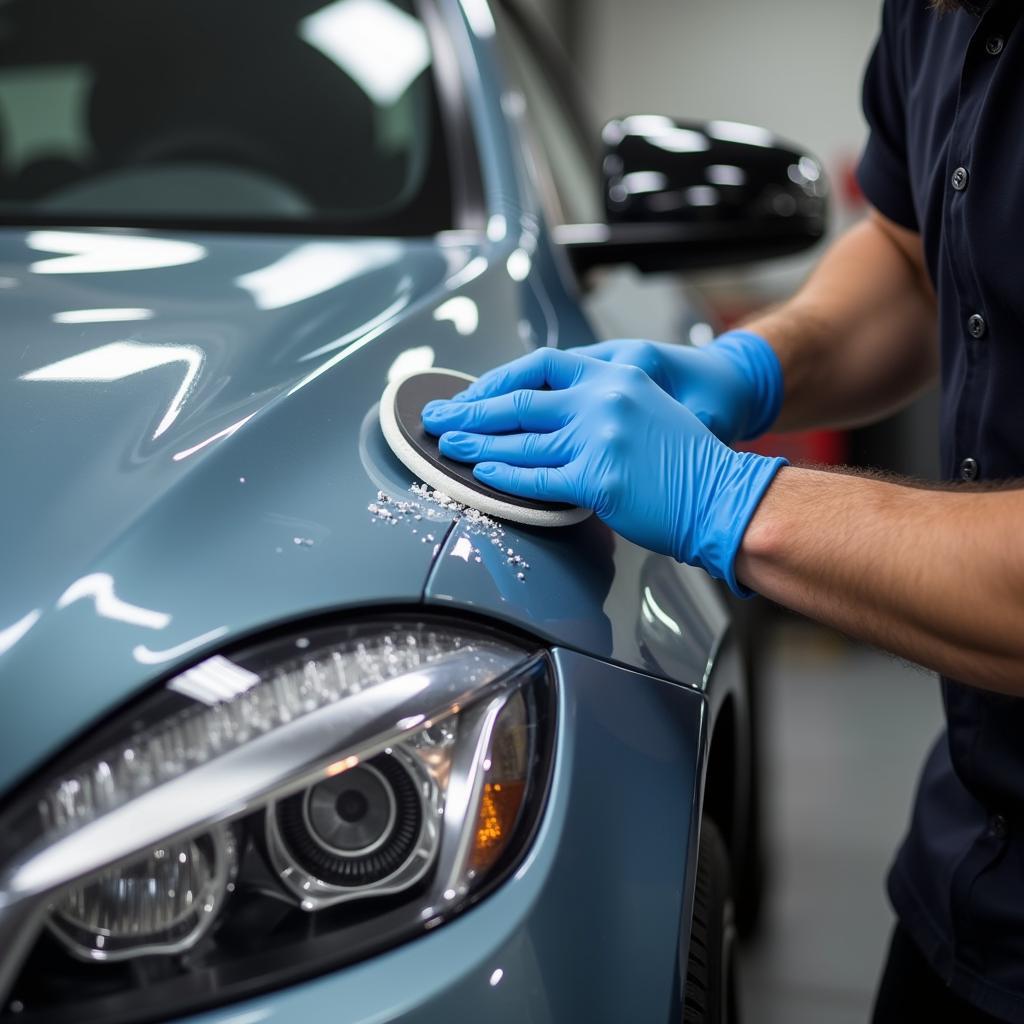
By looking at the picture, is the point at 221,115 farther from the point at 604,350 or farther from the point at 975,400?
the point at 975,400

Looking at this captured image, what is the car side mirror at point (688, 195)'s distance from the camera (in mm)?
1533

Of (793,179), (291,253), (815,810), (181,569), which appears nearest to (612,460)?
(181,569)

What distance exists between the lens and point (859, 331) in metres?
1.34

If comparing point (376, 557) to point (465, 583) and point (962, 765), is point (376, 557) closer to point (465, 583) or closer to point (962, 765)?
point (465, 583)

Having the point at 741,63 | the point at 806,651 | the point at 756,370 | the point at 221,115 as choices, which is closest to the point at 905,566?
the point at 756,370

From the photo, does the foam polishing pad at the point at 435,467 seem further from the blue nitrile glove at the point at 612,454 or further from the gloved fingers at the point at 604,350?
the gloved fingers at the point at 604,350

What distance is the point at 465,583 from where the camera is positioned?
75 centimetres

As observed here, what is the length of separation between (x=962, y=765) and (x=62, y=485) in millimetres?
757

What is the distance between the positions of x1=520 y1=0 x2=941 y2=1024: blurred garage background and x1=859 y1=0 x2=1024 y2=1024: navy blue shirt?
0.18m

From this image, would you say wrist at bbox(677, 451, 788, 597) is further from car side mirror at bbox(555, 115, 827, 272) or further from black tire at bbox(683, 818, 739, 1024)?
car side mirror at bbox(555, 115, 827, 272)

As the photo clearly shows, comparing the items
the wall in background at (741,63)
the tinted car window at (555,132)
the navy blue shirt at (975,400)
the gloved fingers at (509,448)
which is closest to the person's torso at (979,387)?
the navy blue shirt at (975,400)

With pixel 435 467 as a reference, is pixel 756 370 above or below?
below

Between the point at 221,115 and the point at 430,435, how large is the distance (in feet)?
3.07

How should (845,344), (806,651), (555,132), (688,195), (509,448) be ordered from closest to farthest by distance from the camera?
1. (509,448)
2. (845,344)
3. (688,195)
4. (555,132)
5. (806,651)
